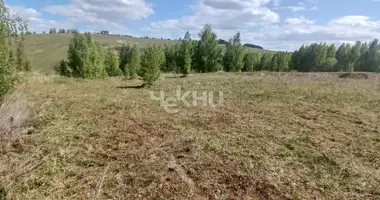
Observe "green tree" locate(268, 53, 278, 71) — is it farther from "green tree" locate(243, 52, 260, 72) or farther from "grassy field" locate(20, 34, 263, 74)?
"grassy field" locate(20, 34, 263, 74)

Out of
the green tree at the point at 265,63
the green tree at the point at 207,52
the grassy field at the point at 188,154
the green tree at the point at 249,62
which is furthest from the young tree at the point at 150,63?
the green tree at the point at 265,63

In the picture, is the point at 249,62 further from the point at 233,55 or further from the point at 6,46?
the point at 6,46

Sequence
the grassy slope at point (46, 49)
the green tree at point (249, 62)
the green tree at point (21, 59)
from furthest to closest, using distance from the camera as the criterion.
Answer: the grassy slope at point (46, 49), the green tree at point (249, 62), the green tree at point (21, 59)

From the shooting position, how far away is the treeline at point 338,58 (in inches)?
1603

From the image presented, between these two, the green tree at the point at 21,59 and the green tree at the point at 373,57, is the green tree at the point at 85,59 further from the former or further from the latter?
the green tree at the point at 373,57

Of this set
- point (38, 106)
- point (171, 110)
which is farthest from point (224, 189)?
point (38, 106)

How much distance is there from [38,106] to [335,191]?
672cm

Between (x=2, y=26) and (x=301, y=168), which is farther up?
(x=2, y=26)

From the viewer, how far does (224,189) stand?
151 inches

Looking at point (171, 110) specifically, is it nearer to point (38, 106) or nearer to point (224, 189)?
point (38, 106)

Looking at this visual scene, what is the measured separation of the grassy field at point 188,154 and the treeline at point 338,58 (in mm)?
38750

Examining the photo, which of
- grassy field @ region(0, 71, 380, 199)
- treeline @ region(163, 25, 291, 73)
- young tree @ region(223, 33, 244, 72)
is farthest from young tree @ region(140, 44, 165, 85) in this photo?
young tree @ region(223, 33, 244, 72)

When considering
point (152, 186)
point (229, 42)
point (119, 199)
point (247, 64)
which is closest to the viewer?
point (119, 199)

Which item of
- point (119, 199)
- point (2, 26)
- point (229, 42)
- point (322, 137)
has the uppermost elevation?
point (229, 42)
